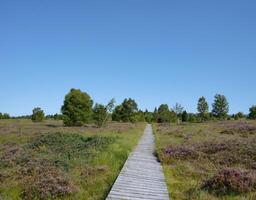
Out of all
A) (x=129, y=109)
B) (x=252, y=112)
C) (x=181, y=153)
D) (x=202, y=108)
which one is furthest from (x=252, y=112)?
(x=181, y=153)

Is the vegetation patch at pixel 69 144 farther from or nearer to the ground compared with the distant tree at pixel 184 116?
nearer to the ground

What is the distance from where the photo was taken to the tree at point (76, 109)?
207 ft

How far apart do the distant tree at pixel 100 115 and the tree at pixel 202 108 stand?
145ft

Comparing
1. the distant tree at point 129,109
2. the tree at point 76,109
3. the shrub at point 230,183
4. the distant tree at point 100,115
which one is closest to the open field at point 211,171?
the shrub at point 230,183

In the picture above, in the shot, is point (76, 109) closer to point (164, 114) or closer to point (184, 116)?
point (164, 114)

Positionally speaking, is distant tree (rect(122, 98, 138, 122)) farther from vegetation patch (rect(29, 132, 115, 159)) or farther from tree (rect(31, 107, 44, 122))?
vegetation patch (rect(29, 132, 115, 159))

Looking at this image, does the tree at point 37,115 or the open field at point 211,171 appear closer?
the open field at point 211,171

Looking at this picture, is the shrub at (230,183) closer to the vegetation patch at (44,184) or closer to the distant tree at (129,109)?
the vegetation patch at (44,184)

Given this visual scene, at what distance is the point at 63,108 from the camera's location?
212 feet

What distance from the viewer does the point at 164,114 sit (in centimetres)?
11581

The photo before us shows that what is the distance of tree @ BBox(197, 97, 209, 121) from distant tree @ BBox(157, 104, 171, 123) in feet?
51.4

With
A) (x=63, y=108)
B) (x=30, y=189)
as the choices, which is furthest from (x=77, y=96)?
(x=30, y=189)

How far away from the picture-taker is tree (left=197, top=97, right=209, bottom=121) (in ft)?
314

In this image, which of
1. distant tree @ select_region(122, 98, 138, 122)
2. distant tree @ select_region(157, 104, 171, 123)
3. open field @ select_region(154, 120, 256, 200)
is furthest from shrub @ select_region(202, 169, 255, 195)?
distant tree @ select_region(157, 104, 171, 123)
